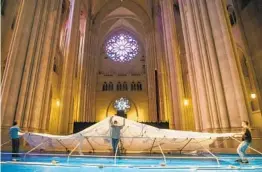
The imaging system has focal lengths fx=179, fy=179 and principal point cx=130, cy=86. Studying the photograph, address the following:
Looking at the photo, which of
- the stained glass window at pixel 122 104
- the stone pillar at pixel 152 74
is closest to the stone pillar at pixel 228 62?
the stone pillar at pixel 152 74

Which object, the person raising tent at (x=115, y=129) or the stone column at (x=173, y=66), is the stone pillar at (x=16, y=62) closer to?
the person raising tent at (x=115, y=129)

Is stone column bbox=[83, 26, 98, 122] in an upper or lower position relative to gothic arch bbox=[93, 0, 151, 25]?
lower

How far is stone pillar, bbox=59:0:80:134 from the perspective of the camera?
12473 mm

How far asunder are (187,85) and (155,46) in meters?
8.10

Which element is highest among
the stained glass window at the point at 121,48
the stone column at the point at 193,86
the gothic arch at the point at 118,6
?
the gothic arch at the point at 118,6

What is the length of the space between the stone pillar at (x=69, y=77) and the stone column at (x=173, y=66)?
7433 millimetres

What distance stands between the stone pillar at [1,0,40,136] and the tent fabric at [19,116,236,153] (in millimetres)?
2694

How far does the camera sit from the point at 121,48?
1169 inches

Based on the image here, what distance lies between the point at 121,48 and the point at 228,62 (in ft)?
78.2

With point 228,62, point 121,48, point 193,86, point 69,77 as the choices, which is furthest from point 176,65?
point 121,48

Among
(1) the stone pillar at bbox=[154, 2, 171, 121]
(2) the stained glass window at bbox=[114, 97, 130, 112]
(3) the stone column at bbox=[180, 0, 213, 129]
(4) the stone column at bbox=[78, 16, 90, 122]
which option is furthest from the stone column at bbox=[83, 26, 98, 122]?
(3) the stone column at bbox=[180, 0, 213, 129]

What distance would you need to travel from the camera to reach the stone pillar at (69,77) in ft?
40.9

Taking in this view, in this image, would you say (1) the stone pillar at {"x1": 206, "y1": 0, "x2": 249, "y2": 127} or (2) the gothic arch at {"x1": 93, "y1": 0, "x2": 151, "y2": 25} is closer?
(1) the stone pillar at {"x1": 206, "y1": 0, "x2": 249, "y2": 127}

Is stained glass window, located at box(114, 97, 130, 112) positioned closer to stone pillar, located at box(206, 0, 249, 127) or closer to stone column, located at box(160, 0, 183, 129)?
stone column, located at box(160, 0, 183, 129)
